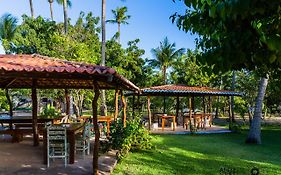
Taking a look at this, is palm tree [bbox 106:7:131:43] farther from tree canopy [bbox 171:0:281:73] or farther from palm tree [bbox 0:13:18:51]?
tree canopy [bbox 171:0:281:73]

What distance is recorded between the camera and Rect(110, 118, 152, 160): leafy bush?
32.6 feet

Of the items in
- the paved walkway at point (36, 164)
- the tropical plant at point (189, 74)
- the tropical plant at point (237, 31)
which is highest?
the tropical plant at point (189, 74)

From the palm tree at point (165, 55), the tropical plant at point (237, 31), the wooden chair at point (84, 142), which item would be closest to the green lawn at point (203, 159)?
the wooden chair at point (84, 142)

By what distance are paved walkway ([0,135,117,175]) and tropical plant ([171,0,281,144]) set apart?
5178mm

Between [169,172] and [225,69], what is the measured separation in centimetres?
606

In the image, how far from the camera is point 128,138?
10250 millimetres

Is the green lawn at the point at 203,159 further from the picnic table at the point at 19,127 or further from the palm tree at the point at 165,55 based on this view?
the palm tree at the point at 165,55

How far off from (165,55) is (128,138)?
29.3 meters

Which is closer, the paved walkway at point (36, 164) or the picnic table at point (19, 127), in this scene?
the paved walkway at point (36, 164)

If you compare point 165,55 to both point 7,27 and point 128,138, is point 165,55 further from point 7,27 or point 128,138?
point 128,138

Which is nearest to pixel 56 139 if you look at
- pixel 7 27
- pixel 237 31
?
pixel 237 31

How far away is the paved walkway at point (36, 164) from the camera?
7.34 metres

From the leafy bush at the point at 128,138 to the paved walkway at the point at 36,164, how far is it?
12.0 inches

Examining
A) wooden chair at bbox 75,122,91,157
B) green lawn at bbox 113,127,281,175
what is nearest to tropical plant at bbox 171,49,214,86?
green lawn at bbox 113,127,281,175
